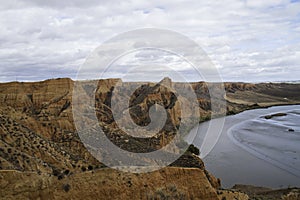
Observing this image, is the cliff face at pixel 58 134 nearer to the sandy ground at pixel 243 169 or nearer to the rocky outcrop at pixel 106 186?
the rocky outcrop at pixel 106 186

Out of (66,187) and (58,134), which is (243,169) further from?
(66,187)

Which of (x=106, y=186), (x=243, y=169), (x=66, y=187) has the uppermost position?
(x=66, y=187)

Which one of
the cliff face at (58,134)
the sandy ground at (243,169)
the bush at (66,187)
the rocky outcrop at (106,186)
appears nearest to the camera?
the rocky outcrop at (106,186)

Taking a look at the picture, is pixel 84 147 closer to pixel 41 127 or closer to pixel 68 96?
pixel 41 127

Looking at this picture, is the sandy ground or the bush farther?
the sandy ground

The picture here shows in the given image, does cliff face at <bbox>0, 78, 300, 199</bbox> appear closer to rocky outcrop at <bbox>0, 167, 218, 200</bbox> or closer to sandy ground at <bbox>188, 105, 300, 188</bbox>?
rocky outcrop at <bbox>0, 167, 218, 200</bbox>

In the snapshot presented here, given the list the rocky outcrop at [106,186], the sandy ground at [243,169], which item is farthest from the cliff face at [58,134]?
the sandy ground at [243,169]

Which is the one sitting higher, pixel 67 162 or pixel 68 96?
pixel 68 96

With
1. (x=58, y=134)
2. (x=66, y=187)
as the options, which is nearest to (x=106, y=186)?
(x=66, y=187)

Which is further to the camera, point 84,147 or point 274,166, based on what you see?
point 274,166

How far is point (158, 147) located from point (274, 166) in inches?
492

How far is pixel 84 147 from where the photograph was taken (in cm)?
2541

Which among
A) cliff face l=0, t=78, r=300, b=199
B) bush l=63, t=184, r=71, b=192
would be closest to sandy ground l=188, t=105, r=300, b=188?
cliff face l=0, t=78, r=300, b=199

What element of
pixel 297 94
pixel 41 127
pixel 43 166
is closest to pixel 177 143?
pixel 41 127
